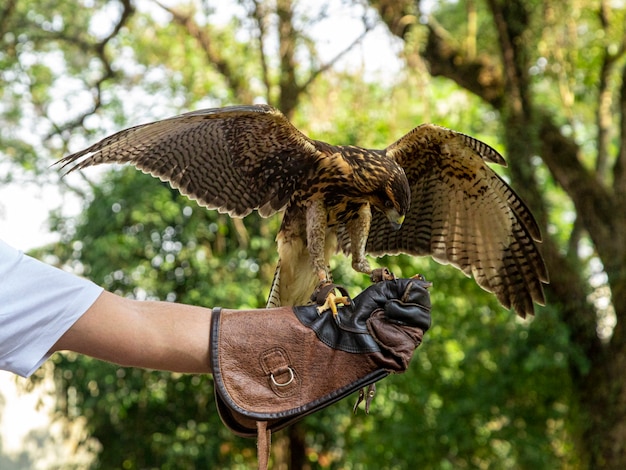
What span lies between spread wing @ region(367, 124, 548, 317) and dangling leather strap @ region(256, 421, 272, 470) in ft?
6.59

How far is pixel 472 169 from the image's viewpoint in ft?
12.3

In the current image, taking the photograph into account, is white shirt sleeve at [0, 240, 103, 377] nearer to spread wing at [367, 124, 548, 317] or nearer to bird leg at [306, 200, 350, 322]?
bird leg at [306, 200, 350, 322]

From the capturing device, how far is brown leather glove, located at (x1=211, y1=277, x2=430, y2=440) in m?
1.99

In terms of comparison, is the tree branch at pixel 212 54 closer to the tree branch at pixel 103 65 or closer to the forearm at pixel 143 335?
the tree branch at pixel 103 65

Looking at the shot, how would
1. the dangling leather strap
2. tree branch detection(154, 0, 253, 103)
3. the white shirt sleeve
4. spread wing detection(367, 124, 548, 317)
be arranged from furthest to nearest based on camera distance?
tree branch detection(154, 0, 253, 103) → spread wing detection(367, 124, 548, 317) → the dangling leather strap → the white shirt sleeve

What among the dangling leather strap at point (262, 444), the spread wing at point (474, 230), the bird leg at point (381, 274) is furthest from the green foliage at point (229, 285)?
the dangling leather strap at point (262, 444)

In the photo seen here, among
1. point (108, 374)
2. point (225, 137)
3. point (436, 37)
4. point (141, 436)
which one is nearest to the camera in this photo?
point (225, 137)

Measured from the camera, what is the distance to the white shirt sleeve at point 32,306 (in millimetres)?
1673

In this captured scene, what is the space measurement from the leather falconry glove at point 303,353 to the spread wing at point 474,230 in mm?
1582

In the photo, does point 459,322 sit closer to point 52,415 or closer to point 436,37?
point 436,37

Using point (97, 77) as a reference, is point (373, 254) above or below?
above

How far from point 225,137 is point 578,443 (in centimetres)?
718

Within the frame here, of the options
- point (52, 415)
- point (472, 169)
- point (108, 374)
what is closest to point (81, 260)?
point (108, 374)

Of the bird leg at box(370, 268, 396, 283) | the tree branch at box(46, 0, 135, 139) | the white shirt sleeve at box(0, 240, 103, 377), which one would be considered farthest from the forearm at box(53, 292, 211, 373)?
the tree branch at box(46, 0, 135, 139)
